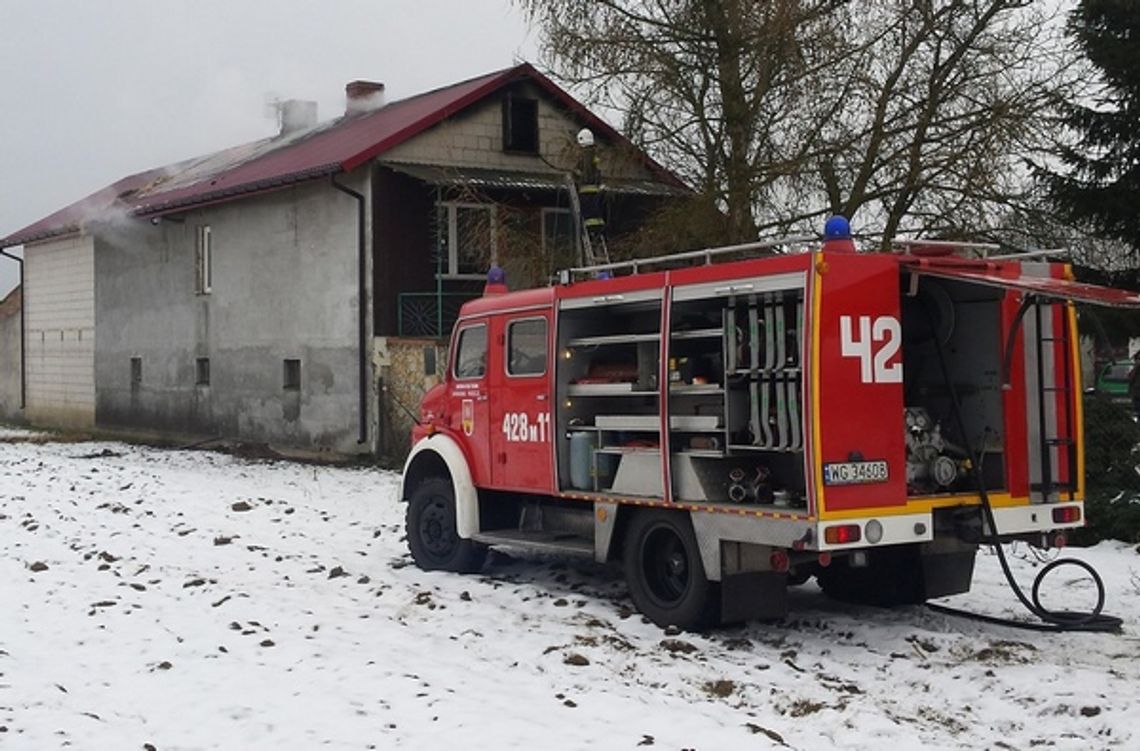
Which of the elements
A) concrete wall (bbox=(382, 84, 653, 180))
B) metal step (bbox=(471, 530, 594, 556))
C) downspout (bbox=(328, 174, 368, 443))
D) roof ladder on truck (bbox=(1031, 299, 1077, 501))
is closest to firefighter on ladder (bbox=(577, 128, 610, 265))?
metal step (bbox=(471, 530, 594, 556))

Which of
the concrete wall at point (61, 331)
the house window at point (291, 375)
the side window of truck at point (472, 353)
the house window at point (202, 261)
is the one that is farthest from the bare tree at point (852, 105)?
the concrete wall at point (61, 331)

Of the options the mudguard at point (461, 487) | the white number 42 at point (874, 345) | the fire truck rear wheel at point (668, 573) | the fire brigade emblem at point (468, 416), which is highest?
the white number 42 at point (874, 345)

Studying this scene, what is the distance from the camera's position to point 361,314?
2334cm

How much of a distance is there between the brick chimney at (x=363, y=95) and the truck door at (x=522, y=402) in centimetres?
2069

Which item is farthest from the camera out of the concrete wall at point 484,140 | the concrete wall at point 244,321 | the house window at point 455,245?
the concrete wall at point 484,140

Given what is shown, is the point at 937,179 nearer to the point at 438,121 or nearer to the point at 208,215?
the point at 438,121

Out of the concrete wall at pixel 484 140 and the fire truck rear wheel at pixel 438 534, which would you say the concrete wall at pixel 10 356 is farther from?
the fire truck rear wheel at pixel 438 534

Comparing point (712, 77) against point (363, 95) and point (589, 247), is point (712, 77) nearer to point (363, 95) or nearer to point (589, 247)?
point (589, 247)

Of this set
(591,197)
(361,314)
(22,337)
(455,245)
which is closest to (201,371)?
(361,314)

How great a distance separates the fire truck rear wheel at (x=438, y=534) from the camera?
39.2ft

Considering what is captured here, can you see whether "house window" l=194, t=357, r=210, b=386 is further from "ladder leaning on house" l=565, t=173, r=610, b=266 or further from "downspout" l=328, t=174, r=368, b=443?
"ladder leaning on house" l=565, t=173, r=610, b=266

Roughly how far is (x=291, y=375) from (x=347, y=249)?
3074mm

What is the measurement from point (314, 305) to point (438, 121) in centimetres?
402

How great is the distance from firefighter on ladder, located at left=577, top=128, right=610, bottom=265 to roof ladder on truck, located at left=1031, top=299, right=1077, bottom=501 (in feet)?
20.7
